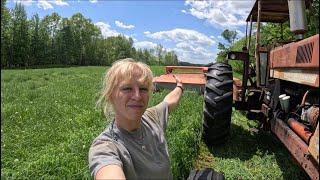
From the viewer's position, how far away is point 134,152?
2.37m

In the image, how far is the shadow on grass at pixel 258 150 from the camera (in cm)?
531

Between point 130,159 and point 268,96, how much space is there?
12.3 ft


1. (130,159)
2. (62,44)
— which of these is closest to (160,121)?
(130,159)

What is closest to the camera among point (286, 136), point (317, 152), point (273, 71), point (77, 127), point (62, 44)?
point (317, 152)

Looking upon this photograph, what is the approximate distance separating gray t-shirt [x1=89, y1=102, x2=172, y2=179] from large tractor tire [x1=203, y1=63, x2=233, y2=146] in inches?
112

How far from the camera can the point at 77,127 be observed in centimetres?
687

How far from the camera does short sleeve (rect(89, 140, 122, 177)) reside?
2043mm

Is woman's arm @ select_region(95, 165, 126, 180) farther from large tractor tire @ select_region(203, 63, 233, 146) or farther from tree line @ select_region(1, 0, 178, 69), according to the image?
tree line @ select_region(1, 0, 178, 69)

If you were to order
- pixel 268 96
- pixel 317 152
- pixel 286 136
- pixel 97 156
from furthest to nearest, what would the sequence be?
pixel 268 96, pixel 286 136, pixel 317 152, pixel 97 156

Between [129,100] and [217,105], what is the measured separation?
329 centimetres

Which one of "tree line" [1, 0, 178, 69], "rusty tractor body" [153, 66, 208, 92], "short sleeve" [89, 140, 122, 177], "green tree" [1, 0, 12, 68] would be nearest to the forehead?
"short sleeve" [89, 140, 122, 177]

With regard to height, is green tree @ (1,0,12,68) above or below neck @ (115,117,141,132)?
above

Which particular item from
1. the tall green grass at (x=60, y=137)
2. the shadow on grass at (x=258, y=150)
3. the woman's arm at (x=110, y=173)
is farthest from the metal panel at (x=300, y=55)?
the woman's arm at (x=110, y=173)

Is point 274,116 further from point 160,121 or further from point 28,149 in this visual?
point 28,149
